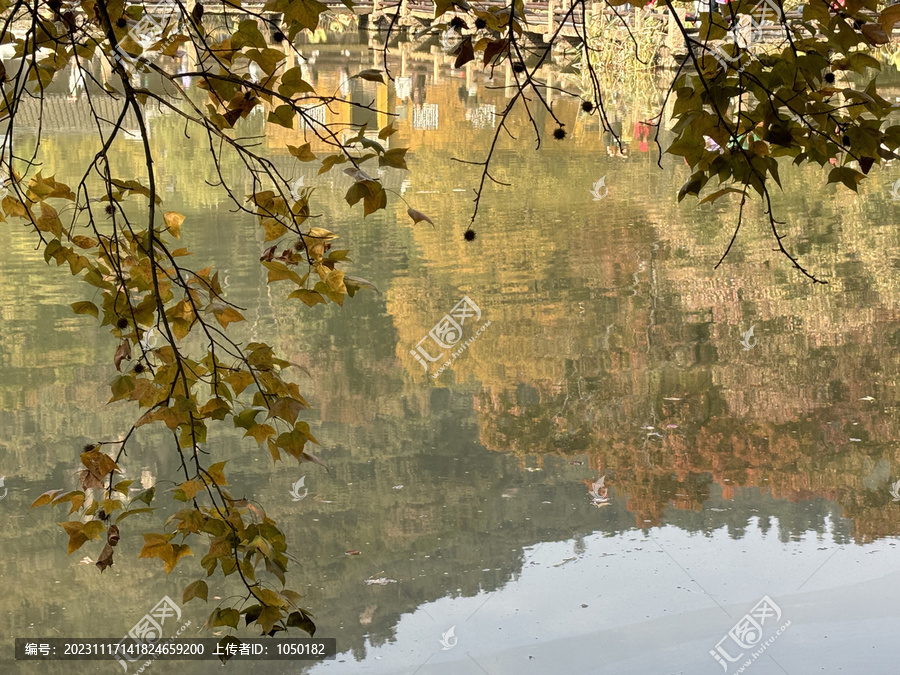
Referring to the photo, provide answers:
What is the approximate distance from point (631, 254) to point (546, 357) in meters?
2.89

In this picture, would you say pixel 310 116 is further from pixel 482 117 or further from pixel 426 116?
pixel 482 117

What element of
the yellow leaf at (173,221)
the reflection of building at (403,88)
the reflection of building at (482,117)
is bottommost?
the yellow leaf at (173,221)

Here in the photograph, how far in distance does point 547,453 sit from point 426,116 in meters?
13.6

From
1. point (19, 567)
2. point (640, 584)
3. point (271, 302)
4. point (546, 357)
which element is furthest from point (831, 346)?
point (19, 567)

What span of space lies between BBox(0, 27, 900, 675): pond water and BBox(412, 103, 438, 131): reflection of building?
675cm

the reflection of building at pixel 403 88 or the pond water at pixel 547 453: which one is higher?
the reflection of building at pixel 403 88

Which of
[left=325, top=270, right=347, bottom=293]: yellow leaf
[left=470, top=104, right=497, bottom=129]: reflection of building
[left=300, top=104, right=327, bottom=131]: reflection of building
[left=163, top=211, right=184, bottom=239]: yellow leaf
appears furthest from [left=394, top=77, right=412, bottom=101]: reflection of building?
[left=325, top=270, right=347, bottom=293]: yellow leaf

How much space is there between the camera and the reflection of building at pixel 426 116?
57.8 feet

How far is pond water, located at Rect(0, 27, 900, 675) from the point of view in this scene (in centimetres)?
429

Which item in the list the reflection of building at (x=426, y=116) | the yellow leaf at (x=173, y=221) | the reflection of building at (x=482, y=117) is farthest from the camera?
the reflection of building at (x=482, y=117)

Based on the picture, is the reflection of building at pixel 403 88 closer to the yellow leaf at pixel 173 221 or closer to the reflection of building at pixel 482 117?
the reflection of building at pixel 482 117

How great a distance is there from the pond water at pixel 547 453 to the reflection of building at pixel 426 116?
6754mm

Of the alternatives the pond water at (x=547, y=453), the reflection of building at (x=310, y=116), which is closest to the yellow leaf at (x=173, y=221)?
the reflection of building at (x=310, y=116)

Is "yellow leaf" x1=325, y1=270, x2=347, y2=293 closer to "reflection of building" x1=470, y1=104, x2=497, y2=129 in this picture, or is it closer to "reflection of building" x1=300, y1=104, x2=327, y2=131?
"reflection of building" x1=300, y1=104, x2=327, y2=131
